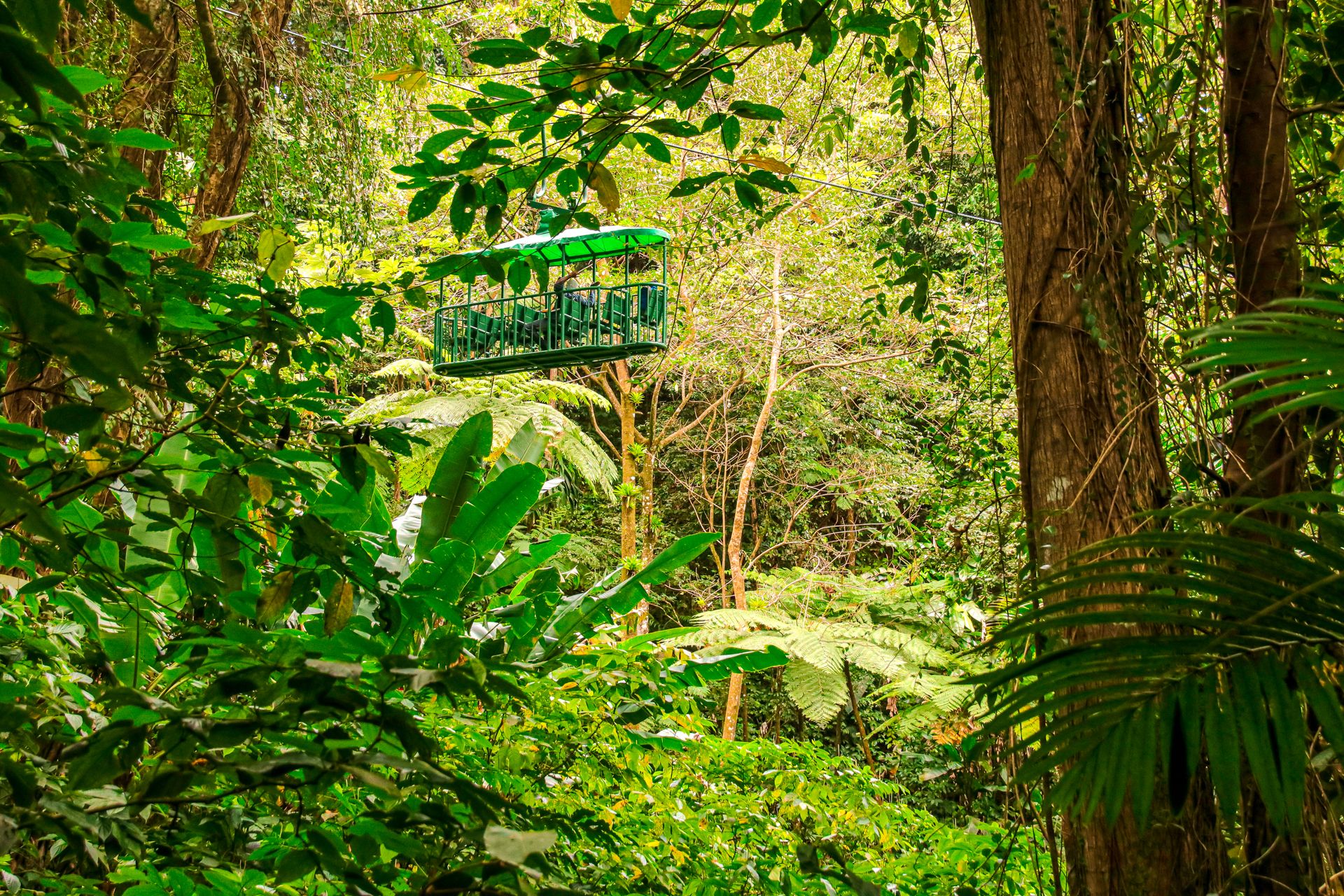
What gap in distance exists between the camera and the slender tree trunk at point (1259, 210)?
100 cm

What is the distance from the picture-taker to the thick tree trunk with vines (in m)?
1.01

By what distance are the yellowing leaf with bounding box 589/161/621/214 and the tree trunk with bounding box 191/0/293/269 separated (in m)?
2.29

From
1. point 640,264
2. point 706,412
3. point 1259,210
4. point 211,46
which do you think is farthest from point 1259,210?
point 640,264

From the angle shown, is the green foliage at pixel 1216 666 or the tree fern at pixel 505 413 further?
the tree fern at pixel 505 413

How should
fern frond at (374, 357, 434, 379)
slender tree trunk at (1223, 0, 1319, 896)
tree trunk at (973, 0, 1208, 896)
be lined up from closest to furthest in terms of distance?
slender tree trunk at (1223, 0, 1319, 896)
tree trunk at (973, 0, 1208, 896)
fern frond at (374, 357, 434, 379)

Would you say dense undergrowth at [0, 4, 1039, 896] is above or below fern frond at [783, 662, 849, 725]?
above

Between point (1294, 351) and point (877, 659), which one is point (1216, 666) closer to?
point (1294, 351)

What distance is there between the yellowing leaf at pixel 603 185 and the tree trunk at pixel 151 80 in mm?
2306

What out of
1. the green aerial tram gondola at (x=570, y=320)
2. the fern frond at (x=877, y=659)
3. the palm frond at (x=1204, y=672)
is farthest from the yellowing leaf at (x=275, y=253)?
the fern frond at (x=877, y=659)

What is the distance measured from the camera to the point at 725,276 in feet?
22.8

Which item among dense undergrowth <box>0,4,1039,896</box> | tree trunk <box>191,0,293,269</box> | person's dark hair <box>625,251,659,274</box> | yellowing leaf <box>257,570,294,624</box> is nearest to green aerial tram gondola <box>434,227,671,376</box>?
tree trunk <box>191,0,293,269</box>

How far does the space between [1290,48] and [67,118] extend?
1.57 meters

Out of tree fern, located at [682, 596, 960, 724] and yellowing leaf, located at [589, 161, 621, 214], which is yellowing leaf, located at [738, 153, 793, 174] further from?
tree fern, located at [682, 596, 960, 724]

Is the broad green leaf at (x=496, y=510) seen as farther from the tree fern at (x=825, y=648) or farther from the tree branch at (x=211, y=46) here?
the tree fern at (x=825, y=648)
